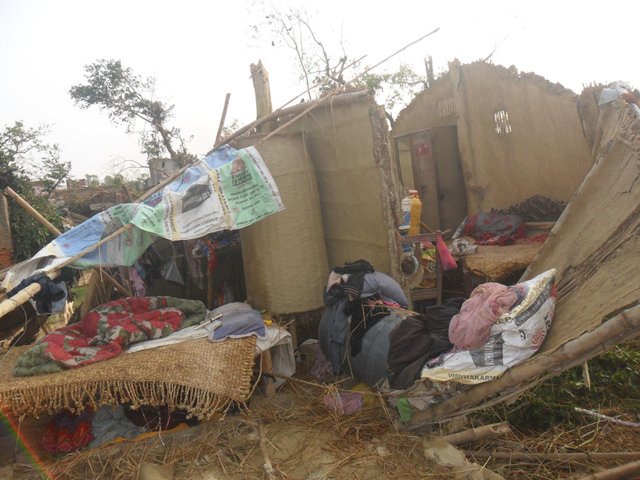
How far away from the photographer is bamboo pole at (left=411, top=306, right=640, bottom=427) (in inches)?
77.3

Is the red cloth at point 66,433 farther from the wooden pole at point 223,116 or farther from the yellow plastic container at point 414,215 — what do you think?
the yellow plastic container at point 414,215

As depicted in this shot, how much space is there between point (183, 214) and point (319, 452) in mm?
2230

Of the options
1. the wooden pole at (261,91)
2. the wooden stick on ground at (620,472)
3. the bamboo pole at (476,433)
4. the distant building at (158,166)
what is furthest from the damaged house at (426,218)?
the distant building at (158,166)

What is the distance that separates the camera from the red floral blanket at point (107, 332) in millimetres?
3326

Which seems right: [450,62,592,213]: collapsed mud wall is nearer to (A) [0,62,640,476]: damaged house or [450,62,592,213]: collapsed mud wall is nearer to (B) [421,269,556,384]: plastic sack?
(A) [0,62,640,476]: damaged house

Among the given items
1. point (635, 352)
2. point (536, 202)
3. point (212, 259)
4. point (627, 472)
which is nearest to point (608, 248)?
point (627, 472)

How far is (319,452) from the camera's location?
3090mm

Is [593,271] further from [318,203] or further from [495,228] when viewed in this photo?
[495,228]

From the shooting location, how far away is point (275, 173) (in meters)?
4.62

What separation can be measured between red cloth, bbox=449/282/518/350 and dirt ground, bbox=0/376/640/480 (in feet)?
2.23

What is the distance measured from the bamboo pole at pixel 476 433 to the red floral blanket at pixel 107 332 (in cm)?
231

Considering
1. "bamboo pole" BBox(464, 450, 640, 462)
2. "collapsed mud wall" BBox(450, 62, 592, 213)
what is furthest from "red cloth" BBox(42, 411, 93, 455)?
"collapsed mud wall" BBox(450, 62, 592, 213)

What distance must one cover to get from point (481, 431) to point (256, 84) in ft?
13.4

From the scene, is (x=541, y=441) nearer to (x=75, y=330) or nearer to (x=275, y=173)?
(x=275, y=173)
